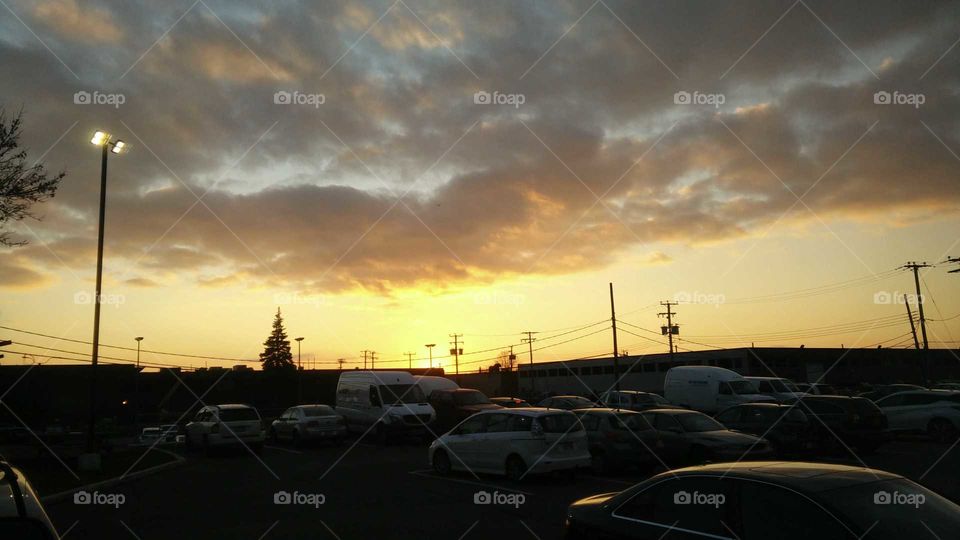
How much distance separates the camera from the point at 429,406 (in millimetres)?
27719

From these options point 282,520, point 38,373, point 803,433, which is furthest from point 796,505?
point 38,373

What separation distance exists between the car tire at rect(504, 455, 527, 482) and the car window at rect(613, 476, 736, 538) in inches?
345

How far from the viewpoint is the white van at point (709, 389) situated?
3105 cm

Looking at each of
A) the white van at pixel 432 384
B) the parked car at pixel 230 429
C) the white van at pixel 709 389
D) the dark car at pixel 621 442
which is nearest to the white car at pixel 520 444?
the dark car at pixel 621 442

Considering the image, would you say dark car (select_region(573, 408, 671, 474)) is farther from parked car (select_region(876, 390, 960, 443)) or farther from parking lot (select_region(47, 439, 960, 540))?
parked car (select_region(876, 390, 960, 443))

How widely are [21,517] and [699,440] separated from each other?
49.3 feet

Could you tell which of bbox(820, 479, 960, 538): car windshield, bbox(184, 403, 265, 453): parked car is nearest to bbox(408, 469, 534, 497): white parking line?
bbox(820, 479, 960, 538): car windshield

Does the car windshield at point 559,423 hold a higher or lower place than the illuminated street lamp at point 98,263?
lower

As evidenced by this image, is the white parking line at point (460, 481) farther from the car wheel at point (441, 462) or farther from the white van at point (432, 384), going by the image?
the white van at point (432, 384)

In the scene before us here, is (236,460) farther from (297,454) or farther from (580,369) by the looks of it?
(580,369)

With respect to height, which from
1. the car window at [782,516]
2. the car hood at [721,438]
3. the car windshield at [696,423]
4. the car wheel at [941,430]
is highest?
the car window at [782,516]

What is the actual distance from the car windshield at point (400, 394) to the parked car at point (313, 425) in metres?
2.05

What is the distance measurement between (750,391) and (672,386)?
157 inches

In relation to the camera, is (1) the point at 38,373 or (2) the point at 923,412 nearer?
(2) the point at 923,412
